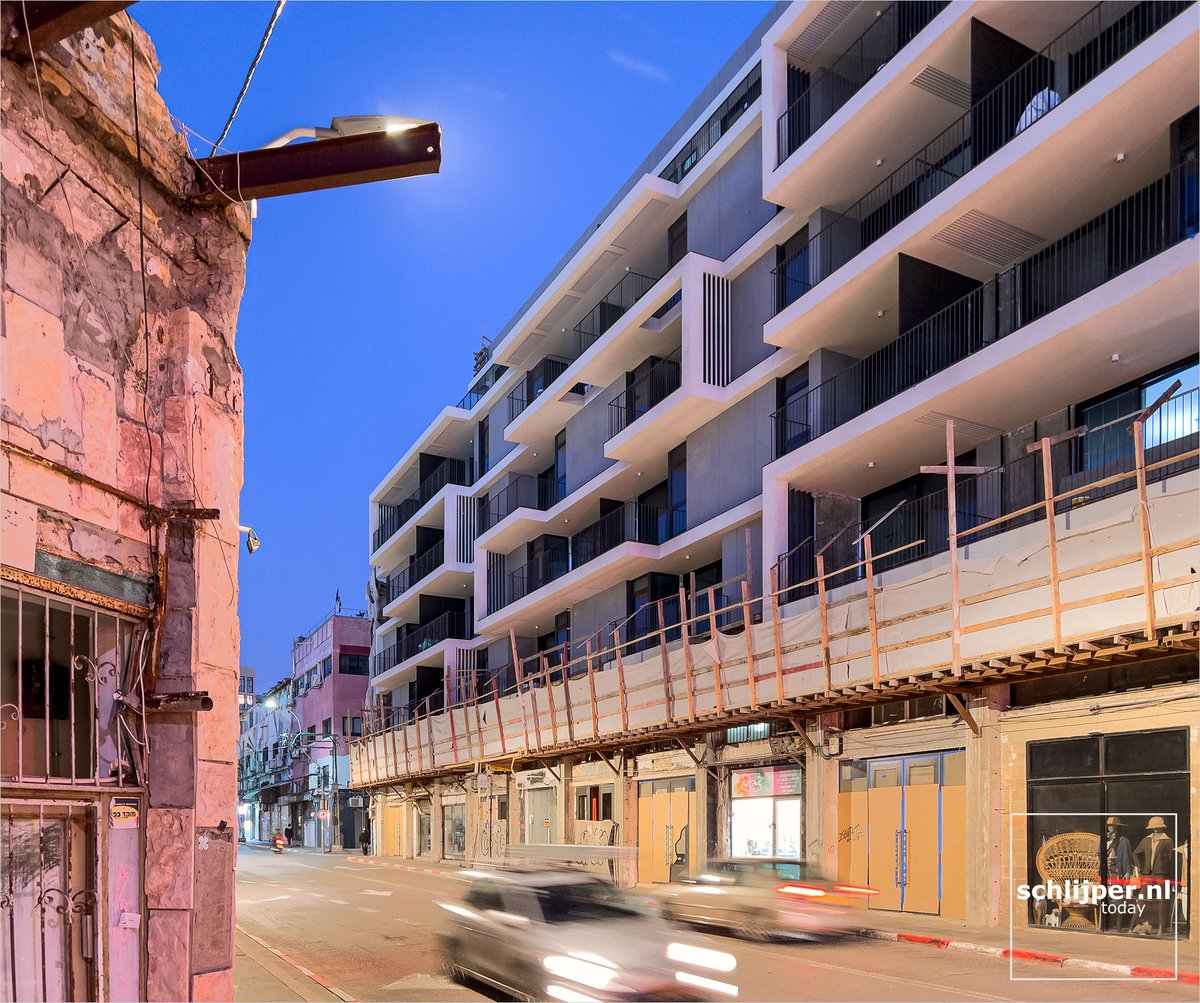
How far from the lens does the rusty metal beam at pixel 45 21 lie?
19.2 ft

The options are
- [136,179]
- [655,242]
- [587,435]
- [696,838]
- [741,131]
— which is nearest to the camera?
[136,179]

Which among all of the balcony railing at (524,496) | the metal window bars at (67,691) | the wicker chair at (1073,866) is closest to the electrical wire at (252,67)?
the metal window bars at (67,691)

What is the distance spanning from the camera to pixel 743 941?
1548cm

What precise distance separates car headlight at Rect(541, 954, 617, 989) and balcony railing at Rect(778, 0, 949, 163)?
19184mm

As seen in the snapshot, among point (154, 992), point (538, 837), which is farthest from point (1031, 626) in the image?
point (538, 837)

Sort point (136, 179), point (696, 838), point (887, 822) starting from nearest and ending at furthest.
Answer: point (136, 179) → point (887, 822) → point (696, 838)

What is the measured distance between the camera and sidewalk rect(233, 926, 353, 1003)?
11.1 metres

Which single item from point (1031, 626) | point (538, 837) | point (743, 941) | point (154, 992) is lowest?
point (538, 837)

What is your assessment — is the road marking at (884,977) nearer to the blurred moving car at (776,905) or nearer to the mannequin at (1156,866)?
the blurred moving car at (776,905)

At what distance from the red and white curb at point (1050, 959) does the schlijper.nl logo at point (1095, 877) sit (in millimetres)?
618

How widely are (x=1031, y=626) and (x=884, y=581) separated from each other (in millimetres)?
5230

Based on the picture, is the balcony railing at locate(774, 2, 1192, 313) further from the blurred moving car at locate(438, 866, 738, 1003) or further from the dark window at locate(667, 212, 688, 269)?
the blurred moving car at locate(438, 866, 738, 1003)

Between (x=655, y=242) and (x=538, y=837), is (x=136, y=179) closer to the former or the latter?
(x=655, y=242)

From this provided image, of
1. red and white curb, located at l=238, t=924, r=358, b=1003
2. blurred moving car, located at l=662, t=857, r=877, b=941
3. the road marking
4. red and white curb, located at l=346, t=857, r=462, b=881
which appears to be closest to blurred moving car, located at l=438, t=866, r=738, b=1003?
red and white curb, located at l=238, t=924, r=358, b=1003
